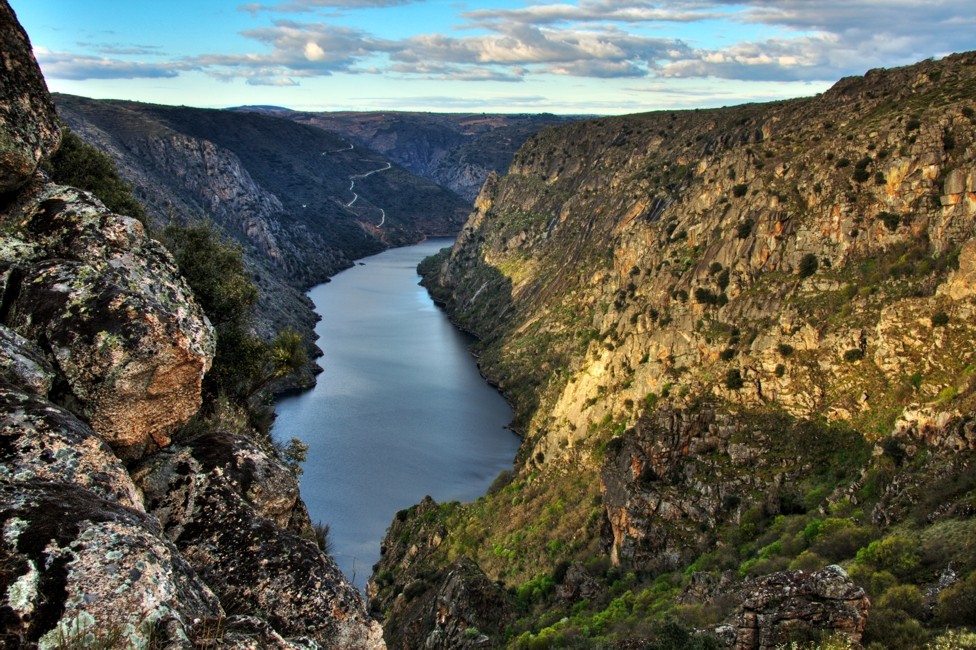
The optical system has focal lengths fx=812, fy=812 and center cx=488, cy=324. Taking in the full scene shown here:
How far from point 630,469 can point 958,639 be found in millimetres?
28438

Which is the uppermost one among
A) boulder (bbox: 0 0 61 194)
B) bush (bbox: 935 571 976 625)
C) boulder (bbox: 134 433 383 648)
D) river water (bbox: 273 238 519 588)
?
boulder (bbox: 0 0 61 194)

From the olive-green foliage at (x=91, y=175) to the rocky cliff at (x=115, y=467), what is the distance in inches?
290

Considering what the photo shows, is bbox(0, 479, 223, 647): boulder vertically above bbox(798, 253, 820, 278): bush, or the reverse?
bbox(798, 253, 820, 278): bush

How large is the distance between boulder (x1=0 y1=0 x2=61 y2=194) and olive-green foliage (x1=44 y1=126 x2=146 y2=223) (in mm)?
6540

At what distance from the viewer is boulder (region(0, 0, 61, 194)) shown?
13.0 meters

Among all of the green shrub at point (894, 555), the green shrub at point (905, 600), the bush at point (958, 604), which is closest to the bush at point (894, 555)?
the green shrub at point (894, 555)

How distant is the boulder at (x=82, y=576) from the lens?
277 inches

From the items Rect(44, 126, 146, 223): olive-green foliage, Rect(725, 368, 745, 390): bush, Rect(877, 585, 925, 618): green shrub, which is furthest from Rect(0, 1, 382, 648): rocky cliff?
Rect(725, 368, 745, 390): bush

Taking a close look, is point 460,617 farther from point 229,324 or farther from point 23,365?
Answer: point 23,365

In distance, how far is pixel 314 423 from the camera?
247 feet

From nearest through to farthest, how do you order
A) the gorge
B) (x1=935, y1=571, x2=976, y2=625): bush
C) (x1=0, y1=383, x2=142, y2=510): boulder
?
(x1=0, y1=383, x2=142, y2=510): boulder < the gorge < (x1=935, y1=571, x2=976, y2=625): bush

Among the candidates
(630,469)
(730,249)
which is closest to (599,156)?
(730,249)

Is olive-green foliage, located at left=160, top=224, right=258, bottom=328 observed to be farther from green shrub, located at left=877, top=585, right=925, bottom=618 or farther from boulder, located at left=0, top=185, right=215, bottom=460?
green shrub, located at left=877, top=585, right=925, bottom=618

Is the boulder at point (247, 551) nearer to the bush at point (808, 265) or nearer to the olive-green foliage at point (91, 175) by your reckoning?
the olive-green foliage at point (91, 175)
